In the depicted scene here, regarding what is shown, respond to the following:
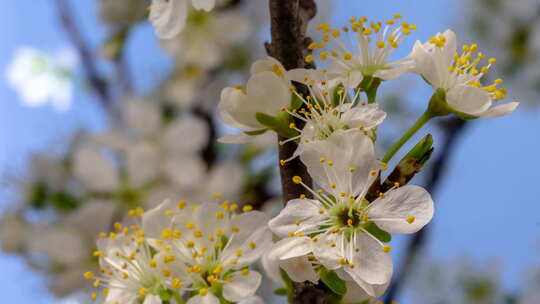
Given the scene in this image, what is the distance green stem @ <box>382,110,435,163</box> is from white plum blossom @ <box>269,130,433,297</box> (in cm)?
1

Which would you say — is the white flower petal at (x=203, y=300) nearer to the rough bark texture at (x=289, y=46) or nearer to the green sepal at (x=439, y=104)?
the rough bark texture at (x=289, y=46)

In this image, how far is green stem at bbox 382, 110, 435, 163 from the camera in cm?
38

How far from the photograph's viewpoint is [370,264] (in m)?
0.37

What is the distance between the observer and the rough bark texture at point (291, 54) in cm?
38

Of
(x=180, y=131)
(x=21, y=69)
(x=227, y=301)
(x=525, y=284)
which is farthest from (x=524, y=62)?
(x=21, y=69)

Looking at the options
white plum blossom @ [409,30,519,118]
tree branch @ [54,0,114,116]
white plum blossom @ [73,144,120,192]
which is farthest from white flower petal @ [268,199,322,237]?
tree branch @ [54,0,114,116]

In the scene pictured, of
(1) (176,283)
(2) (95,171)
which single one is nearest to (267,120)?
(1) (176,283)

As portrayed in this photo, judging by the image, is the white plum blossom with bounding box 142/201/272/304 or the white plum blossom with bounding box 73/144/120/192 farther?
the white plum blossom with bounding box 73/144/120/192

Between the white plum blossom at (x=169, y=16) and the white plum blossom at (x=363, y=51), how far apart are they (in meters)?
0.09

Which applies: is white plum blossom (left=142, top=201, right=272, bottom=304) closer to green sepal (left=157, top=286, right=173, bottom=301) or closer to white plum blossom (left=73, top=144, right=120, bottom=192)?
green sepal (left=157, top=286, right=173, bottom=301)

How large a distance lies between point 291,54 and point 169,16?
3.7 inches

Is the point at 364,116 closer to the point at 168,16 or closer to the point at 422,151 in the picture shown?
the point at 422,151

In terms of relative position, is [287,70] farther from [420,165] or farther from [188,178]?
[188,178]

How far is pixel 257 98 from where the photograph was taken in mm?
401
